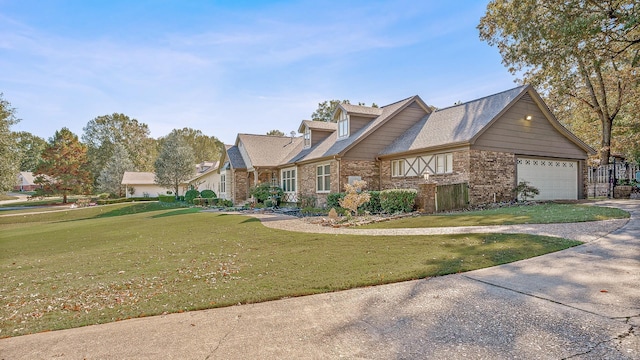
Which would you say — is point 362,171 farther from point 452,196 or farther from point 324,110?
point 324,110

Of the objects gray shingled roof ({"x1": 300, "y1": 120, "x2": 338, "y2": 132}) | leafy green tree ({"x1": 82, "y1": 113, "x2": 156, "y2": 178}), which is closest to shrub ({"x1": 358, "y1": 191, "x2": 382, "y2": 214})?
gray shingled roof ({"x1": 300, "y1": 120, "x2": 338, "y2": 132})

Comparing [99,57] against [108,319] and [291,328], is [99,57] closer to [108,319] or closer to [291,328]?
[108,319]

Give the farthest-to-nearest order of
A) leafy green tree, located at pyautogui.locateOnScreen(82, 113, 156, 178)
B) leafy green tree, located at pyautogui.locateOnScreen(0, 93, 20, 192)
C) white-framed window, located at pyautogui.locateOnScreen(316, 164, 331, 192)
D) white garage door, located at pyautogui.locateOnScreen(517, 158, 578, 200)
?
leafy green tree, located at pyautogui.locateOnScreen(82, 113, 156, 178) → leafy green tree, located at pyautogui.locateOnScreen(0, 93, 20, 192) → white-framed window, located at pyautogui.locateOnScreen(316, 164, 331, 192) → white garage door, located at pyautogui.locateOnScreen(517, 158, 578, 200)

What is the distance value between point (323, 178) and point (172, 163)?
82.0 ft

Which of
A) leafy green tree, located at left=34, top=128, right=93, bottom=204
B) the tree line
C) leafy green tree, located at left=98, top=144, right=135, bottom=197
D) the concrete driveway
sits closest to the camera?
the concrete driveway

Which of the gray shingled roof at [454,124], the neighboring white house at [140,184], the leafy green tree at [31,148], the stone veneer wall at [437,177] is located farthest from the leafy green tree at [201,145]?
the gray shingled roof at [454,124]

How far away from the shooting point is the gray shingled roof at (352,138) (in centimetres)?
1905

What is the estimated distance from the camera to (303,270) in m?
5.92

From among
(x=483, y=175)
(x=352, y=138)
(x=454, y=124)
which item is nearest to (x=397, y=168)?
(x=352, y=138)

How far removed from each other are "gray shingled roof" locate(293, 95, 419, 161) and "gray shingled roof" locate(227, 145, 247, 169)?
7.03 metres

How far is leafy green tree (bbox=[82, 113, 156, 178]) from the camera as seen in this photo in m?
61.7

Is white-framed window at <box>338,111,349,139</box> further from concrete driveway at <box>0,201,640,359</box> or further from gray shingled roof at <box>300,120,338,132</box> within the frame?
concrete driveway at <box>0,201,640,359</box>

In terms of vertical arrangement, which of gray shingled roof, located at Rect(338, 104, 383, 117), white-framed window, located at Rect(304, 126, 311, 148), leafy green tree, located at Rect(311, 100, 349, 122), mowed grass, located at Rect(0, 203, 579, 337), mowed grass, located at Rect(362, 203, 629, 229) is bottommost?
mowed grass, located at Rect(0, 203, 579, 337)

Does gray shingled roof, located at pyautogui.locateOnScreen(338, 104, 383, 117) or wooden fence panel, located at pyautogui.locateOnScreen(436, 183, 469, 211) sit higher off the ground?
gray shingled roof, located at pyautogui.locateOnScreen(338, 104, 383, 117)
